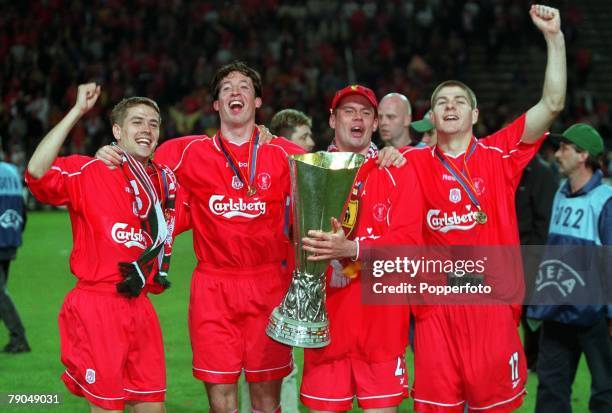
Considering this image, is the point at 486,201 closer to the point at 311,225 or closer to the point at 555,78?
the point at 555,78

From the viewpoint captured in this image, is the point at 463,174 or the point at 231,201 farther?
the point at 231,201

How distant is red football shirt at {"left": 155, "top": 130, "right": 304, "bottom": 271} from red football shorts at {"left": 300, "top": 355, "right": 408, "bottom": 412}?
83cm

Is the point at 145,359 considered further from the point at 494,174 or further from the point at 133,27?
the point at 133,27

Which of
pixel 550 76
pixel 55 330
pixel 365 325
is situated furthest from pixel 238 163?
pixel 55 330

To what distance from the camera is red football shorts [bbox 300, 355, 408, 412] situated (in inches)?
186

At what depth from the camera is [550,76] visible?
4.88m

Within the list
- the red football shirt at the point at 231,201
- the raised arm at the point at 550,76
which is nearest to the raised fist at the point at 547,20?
the raised arm at the point at 550,76

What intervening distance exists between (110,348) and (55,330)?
16.4 ft

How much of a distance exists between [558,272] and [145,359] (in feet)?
8.90

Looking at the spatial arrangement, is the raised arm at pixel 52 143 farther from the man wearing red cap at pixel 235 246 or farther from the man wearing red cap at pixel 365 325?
the man wearing red cap at pixel 365 325

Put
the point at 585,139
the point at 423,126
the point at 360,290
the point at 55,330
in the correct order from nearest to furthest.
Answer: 1. the point at 360,290
2. the point at 585,139
3. the point at 423,126
4. the point at 55,330

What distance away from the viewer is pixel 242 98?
5375 mm

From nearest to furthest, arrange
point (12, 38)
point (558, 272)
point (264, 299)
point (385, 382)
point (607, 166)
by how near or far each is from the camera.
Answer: point (385, 382), point (264, 299), point (558, 272), point (607, 166), point (12, 38)

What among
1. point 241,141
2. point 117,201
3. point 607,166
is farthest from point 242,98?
point 607,166
